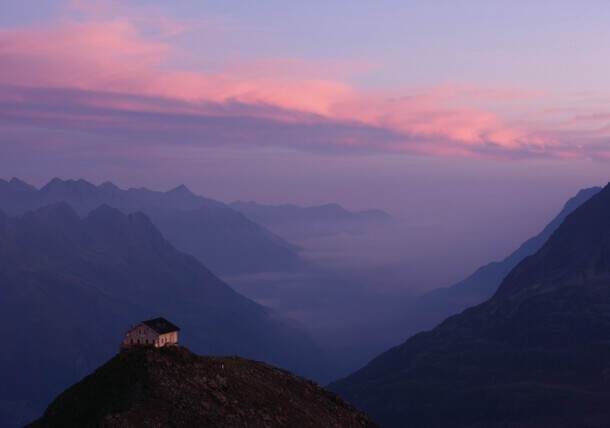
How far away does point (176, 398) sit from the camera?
110750mm

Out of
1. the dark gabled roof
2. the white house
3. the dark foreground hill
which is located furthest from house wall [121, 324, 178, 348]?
the dark foreground hill

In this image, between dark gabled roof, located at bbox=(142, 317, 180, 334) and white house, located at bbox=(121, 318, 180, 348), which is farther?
dark gabled roof, located at bbox=(142, 317, 180, 334)

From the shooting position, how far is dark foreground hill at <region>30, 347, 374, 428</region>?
348ft

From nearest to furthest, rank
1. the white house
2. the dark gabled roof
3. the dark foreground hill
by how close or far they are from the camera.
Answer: the dark foreground hill, the white house, the dark gabled roof

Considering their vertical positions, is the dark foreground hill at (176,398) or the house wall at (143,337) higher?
the house wall at (143,337)

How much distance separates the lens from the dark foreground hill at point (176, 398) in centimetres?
10606

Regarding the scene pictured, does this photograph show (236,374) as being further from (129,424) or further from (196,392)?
(129,424)

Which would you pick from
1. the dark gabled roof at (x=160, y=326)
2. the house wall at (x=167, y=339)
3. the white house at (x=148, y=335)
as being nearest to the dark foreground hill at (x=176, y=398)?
the house wall at (x=167, y=339)

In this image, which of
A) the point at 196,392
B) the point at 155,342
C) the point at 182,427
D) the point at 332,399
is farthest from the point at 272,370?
the point at 182,427

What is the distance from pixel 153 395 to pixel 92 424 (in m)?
10.0

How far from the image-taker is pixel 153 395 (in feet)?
359

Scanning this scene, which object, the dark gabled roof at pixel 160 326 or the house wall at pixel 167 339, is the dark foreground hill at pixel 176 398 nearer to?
the house wall at pixel 167 339

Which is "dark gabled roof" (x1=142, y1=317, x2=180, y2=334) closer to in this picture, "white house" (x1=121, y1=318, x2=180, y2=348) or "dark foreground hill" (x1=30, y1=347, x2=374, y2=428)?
"white house" (x1=121, y1=318, x2=180, y2=348)

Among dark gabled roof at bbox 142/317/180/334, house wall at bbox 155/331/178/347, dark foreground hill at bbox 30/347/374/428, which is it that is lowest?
dark foreground hill at bbox 30/347/374/428
